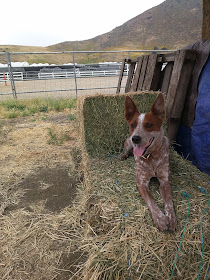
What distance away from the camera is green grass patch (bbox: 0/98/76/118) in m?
8.38

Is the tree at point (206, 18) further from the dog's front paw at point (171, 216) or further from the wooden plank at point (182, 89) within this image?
the dog's front paw at point (171, 216)

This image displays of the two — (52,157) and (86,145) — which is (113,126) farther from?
(52,157)

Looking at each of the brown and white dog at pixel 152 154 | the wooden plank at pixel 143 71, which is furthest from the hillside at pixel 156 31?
the brown and white dog at pixel 152 154

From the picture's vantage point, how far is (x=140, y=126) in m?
2.30

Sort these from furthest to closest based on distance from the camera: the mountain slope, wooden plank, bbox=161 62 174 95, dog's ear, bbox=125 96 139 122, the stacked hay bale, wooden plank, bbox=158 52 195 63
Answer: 1. the mountain slope
2. wooden plank, bbox=161 62 174 95
3. wooden plank, bbox=158 52 195 63
4. dog's ear, bbox=125 96 139 122
5. the stacked hay bale

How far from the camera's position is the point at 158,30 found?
83.7 meters

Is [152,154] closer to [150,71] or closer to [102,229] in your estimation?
[102,229]

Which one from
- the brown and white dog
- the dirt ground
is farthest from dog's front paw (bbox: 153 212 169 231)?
the dirt ground

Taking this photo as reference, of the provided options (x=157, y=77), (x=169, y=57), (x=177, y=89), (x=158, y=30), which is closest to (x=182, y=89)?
(x=177, y=89)

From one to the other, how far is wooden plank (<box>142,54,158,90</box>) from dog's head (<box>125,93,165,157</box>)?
227cm

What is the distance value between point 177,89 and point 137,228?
8.36 ft

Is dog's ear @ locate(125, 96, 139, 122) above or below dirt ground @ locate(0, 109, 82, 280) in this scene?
above

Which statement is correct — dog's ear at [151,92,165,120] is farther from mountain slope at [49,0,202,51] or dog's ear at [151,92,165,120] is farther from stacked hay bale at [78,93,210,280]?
mountain slope at [49,0,202,51]

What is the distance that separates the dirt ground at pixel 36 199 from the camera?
225cm
